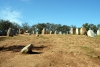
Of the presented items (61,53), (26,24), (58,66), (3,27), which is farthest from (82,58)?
(26,24)

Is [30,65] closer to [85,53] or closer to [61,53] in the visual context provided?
[61,53]

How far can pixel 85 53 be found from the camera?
14.9 metres

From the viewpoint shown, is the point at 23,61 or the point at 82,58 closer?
the point at 23,61

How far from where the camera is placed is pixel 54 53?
14312 millimetres

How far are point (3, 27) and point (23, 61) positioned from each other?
7111 centimetres

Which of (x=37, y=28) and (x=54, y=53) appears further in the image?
(x=37, y=28)

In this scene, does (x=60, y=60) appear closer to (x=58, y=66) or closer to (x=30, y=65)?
(x=58, y=66)

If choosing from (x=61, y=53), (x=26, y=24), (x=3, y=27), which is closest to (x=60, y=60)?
(x=61, y=53)

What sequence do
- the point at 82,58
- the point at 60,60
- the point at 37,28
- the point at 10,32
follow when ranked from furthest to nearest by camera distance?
the point at 37,28 < the point at 10,32 < the point at 82,58 < the point at 60,60

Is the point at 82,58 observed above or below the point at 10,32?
below

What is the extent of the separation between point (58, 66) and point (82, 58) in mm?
2894

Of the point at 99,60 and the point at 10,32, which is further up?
the point at 10,32

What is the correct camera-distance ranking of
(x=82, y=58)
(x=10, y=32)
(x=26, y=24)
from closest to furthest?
(x=82, y=58)
(x=10, y=32)
(x=26, y=24)

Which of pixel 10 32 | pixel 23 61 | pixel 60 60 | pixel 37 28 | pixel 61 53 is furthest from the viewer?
pixel 37 28
